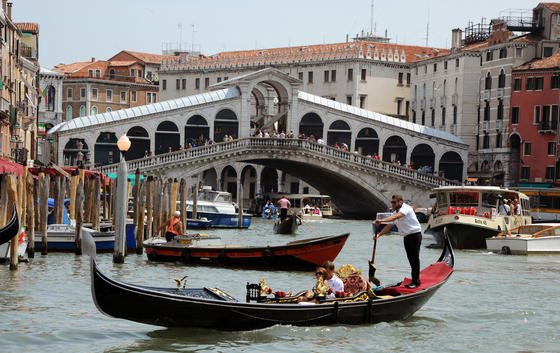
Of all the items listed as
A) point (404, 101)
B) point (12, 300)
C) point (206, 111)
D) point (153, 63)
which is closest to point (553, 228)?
point (12, 300)

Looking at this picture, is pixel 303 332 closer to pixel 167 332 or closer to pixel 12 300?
pixel 167 332

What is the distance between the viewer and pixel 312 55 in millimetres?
62281

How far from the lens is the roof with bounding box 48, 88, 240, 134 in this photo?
4550 centimetres

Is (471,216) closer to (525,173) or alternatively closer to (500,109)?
(525,173)

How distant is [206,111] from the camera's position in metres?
47.9

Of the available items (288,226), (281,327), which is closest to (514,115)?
(288,226)

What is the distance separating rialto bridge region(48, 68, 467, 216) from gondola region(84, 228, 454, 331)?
28261 millimetres

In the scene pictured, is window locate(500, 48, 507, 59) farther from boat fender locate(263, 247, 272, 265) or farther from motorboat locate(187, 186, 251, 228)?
boat fender locate(263, 247, 272, 265)

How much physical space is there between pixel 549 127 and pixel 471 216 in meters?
20.2

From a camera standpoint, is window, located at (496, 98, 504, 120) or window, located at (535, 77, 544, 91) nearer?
window, located at (535, 77, 544, 91)

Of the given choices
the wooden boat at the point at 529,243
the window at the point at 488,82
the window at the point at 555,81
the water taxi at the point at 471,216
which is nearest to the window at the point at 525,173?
the window at the point at 555,81

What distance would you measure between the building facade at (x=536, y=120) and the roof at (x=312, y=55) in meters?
8.54

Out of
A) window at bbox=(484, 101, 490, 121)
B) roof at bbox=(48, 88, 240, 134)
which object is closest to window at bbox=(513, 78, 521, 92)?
window at bbox=(484, 101, 490, 121)

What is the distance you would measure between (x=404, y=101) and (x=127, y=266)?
136 feet
